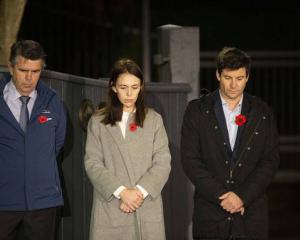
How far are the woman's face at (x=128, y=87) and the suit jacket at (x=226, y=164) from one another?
1.27 feet

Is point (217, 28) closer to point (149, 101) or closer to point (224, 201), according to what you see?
point (149, 101)

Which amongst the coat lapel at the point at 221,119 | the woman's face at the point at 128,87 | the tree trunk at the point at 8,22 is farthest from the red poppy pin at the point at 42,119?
the tree trunk at the point at 8,22

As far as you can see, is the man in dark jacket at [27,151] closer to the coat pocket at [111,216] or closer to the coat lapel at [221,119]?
the coat pocket at [111,216]

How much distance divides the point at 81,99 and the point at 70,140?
1.19ft

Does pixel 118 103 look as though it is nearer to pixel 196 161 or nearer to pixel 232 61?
pixel 196 161

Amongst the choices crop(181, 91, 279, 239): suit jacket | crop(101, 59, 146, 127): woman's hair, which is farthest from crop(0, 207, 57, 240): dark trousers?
crop(181, 91, 279, 239): suit jacket

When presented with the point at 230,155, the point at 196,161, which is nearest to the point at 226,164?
the point at 230,155

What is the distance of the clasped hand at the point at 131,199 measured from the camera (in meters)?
5.76

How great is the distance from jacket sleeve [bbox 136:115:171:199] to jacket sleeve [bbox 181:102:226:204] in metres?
0.11

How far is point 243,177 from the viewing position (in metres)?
5.93

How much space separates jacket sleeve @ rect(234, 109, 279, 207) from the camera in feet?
19.2

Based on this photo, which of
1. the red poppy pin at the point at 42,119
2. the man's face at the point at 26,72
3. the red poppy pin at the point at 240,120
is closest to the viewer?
the man's face at the point at 26,72

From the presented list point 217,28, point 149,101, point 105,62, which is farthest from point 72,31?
point 149,101

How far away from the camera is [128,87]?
5840mm
